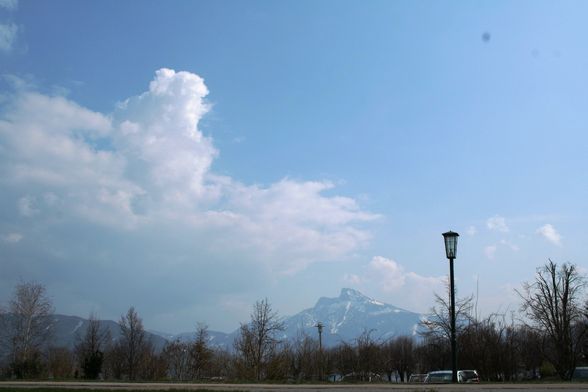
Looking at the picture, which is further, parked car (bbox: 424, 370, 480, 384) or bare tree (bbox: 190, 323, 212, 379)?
bare tree (bbox: 190, 323, 212, 379)

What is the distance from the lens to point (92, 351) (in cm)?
4444

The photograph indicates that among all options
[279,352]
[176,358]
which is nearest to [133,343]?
[176,358]

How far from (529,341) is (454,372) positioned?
118ft

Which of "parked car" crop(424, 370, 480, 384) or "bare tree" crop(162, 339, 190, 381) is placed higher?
"parked car" crop(424, 370, 480, 384)

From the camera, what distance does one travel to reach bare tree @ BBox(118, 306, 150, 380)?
55.9m

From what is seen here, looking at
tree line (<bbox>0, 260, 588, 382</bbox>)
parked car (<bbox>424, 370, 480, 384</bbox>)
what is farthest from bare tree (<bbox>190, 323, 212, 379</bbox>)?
parked car (<bbox>424, 370, 480, 384</bbox>)

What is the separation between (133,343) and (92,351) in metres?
14.6

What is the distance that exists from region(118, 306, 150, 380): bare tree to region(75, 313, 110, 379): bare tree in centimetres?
259

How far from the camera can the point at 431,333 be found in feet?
162

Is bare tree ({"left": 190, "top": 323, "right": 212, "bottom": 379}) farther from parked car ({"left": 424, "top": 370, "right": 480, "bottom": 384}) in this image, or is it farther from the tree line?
parked car ({"left": 424, "top": 370, "right": 480, "bottom": 384})

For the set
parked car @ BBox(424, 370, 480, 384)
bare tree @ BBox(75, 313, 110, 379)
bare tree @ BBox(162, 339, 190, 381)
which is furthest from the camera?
bare tree @ BBox(162, 339, 190, 381)

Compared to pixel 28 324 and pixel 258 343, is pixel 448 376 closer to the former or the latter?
pixel 258 343

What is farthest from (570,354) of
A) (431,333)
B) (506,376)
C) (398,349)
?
(398,349)

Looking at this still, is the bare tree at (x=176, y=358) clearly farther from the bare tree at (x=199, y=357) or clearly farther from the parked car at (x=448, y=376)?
the parked car at (x=448, y=376)
